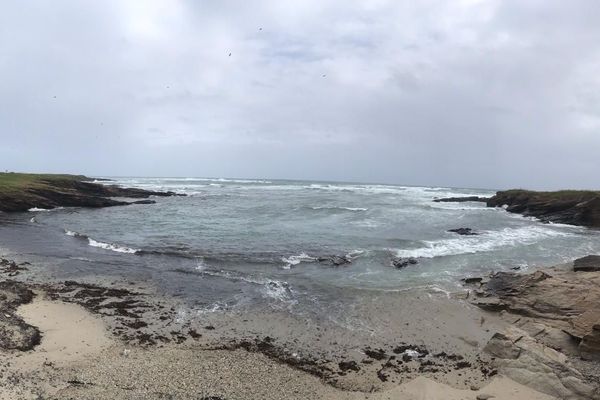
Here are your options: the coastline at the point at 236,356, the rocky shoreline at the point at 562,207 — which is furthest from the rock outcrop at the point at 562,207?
the coastline at the point at 236,356

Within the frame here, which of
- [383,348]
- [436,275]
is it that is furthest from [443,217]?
[383,348]

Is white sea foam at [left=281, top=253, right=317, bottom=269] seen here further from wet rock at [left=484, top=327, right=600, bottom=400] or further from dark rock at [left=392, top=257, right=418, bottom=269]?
wet rock at [left=484, top=327, right=600, bottom=400]

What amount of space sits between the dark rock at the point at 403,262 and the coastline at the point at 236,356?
19.6 ft

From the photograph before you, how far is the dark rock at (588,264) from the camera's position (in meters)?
18.4

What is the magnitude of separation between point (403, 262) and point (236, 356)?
42.0 ft

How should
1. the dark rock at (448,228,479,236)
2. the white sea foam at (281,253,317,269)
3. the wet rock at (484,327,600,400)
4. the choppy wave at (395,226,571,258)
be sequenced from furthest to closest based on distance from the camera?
the dark rock at (448,228,479,236) < the choppy wave at (395,226,571,258) < the white sea foam at (281,253,317,269) < the wet rock at (484,327,600,400)

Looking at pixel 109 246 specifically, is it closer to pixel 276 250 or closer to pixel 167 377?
pixel 276 250

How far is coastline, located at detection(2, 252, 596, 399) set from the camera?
902cm

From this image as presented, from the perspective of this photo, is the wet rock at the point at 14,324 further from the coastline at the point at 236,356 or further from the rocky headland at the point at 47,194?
the rocky headland at the point at 47,194

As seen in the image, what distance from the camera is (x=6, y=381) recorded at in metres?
8.38

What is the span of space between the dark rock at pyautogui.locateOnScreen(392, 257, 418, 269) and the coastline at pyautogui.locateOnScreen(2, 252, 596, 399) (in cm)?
597

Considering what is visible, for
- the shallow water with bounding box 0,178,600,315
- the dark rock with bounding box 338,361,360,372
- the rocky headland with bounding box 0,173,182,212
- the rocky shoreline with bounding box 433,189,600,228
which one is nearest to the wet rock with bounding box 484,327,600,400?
the dark rock with bounding box 338,361,360,372

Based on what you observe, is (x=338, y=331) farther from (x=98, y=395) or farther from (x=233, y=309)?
(x=98, y=395)

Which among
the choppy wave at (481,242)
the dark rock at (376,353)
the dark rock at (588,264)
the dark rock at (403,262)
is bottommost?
the dark rock at (376,353)
